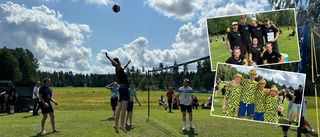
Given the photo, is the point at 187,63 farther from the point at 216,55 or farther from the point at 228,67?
the point at 228,67

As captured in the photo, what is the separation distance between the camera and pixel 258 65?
3.33m

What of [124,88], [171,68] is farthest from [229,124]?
[124,88]

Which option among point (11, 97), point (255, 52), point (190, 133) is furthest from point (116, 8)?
point (11, 97)

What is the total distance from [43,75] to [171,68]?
17372 centimetres

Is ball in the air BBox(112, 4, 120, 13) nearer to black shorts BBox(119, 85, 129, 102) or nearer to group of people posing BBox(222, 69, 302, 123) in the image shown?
black shorts BBox(119, 85, 129, 102)

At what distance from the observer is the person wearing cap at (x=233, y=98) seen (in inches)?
125

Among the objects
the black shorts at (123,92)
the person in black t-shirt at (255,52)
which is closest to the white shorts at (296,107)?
Answer: the person in black t-shirt at (255,52)

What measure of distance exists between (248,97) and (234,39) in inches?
39.9

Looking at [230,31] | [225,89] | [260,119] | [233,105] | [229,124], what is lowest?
[229,124]

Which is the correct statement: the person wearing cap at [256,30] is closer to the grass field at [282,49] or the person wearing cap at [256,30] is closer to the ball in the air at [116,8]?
the grass field at [282,49]

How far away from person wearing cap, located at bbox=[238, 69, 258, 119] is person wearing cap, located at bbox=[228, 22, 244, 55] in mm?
670

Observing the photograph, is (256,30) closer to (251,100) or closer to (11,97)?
(251,100)

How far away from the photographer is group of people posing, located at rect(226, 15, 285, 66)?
341 centimetres

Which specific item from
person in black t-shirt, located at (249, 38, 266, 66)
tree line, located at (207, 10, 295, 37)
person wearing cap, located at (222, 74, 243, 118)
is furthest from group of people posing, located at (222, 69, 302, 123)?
tree line, located at (207, 10, 295, 37)
